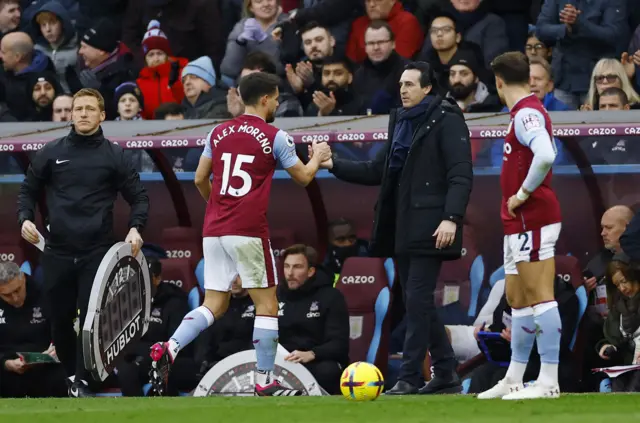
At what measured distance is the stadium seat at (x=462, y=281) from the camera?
40.7 feet

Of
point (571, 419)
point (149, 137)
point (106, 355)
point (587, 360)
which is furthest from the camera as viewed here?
point (149, 137)

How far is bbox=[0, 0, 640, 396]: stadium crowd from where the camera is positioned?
1183 centimetres

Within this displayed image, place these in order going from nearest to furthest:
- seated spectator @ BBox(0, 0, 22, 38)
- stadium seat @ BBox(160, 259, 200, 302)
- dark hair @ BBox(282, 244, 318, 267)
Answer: dark hair @ BBox(282, 244, 318, 267) < stadium seat @ BBox(160, 259, 200, 302) < seated spectator @ BBox(0, 0, 22, 38)

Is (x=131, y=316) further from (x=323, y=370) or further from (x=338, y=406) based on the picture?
(x=338, y=406)

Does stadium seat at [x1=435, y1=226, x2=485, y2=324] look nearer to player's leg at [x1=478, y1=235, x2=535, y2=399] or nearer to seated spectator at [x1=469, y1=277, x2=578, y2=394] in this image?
seated spectator at [x1=469, y1=277, x2=578, y2=394]

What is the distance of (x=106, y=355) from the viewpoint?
10.8m

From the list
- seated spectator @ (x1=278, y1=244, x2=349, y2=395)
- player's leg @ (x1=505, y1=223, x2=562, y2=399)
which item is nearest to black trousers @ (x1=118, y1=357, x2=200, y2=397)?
seated spectator @ (x1=278, y1=244, x2=349, y2=395)

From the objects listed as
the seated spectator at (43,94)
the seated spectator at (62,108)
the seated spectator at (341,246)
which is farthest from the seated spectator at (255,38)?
the seated spectator at (341,246)

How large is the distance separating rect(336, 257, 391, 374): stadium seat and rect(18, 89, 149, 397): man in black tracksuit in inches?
87.0

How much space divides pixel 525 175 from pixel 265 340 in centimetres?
217

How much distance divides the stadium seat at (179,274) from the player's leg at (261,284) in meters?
3.10

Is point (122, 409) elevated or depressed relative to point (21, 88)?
depressed

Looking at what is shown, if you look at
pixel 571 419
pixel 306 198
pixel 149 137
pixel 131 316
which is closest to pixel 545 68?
pixel 306 198

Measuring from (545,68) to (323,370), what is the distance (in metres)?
3.42
